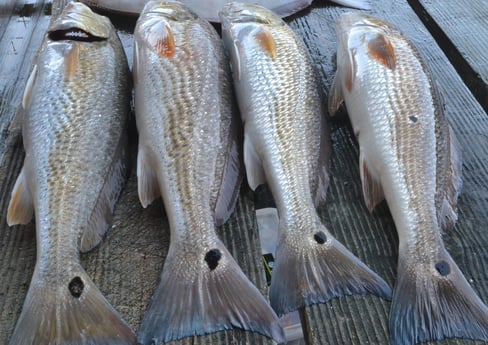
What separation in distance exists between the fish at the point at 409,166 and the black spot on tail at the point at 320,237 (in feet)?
0.76

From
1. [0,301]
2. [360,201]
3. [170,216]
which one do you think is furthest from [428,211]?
[0,301]

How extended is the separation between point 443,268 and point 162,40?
1.33 meters

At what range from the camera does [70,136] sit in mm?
1682

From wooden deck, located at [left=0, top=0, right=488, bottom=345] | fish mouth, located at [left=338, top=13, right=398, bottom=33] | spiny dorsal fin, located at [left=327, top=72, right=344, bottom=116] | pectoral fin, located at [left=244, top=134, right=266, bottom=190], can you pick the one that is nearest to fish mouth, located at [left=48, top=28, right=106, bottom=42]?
wooden deck, located at [left=0, top=0, right=488, bottom=345]

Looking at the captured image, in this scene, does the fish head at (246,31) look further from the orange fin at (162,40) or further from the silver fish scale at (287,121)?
the orange fin at (162,40)

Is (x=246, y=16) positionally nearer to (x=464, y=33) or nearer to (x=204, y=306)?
(x=464, y=33)

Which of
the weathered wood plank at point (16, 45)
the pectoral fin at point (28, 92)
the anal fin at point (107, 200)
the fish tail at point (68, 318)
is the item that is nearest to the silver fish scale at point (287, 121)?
the anal fin at point (107, 200)

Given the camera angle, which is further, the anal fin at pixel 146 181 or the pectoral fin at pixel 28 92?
the pectoral fin at pixel 28 92

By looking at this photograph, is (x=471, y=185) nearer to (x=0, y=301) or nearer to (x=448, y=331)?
(x=448, y=331)

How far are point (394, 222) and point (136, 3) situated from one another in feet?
6.07

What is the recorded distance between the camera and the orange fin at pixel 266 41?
6.65 ft

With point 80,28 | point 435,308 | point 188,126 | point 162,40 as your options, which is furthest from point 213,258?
point 80,28

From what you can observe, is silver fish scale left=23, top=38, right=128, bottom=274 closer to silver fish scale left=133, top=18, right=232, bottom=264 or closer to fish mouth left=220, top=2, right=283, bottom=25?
silver fish scale left=133, top=18, right=232, bottom=264

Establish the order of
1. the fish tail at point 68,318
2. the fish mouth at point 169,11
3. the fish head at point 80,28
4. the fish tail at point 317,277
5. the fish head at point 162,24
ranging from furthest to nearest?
the fish mouth at point 169,11 → the fish head at point 80,28 → the fish head at point 162,24 → the fish tail at point 317,277 → the fish tail at point 68,318
